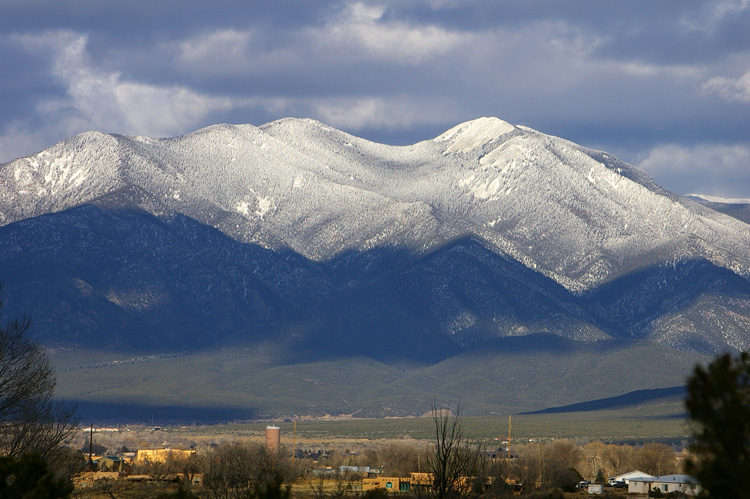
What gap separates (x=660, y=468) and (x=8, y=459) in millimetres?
104271

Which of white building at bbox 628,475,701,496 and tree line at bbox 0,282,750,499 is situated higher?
tree line at bbox 0,282,750,499

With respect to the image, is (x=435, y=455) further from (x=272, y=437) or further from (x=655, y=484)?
(x=272, y=437)

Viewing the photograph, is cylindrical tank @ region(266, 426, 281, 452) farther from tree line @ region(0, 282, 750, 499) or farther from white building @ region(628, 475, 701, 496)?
white building @ region(628, 475, 701, 496)

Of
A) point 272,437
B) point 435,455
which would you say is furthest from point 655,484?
point 272,437

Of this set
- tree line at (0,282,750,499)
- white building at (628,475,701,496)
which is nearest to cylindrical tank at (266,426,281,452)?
tree line at (0,282,750,499)

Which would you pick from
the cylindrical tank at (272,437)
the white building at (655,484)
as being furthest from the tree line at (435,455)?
the cylindrical tank at (272,437)

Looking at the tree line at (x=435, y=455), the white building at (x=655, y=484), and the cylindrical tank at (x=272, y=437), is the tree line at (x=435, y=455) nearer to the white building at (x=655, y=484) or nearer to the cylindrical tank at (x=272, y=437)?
the white building at (x=655, y=484)

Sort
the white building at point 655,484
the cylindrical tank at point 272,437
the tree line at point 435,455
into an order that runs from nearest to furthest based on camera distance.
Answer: the tree line at point 435,455
the white building at point 655,484
the cylindrical tank at point 272,437

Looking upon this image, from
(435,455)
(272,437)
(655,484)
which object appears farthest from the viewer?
(272,437)

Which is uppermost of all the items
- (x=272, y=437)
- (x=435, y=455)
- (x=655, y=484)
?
(x=272, y=437)

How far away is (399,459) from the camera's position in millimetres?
121500

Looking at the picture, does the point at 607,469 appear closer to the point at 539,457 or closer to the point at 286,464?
the point at 539,457

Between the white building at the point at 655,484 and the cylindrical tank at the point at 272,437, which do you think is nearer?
the white building at the point at 655,484

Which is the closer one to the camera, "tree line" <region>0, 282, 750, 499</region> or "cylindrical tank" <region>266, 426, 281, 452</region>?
"tree line" <region>0, 282, 750, 499</region>
